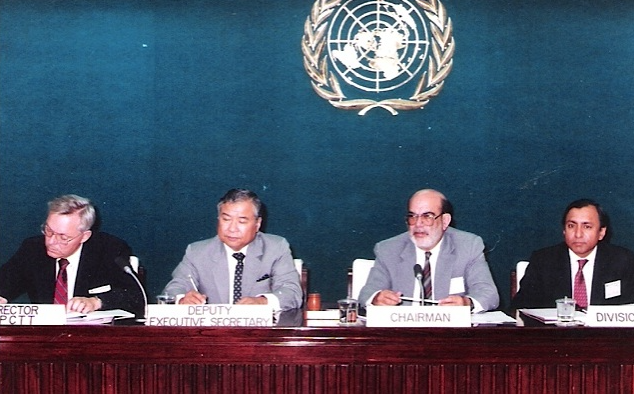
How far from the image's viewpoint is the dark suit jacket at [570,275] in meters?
3.64

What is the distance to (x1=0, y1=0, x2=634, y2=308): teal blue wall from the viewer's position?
4375 mm

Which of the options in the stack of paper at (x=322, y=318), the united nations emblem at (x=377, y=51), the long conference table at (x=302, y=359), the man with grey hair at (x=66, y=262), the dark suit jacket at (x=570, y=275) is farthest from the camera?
the united nations emblem at (x=377, y=51)

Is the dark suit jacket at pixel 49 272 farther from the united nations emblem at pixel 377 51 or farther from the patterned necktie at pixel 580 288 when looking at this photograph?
the patterned necktie at pixel 580 288

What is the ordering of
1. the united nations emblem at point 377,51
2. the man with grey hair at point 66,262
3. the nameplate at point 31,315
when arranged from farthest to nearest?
the united nations emblem at point 377,51 < the man with grey hair at point 66,262 < the nameplate at point 31,315

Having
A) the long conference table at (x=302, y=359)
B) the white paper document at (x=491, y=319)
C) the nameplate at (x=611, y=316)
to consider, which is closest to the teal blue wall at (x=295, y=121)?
the white paper document at (x=491, y=319)

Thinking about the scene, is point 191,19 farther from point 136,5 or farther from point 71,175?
point 71,175

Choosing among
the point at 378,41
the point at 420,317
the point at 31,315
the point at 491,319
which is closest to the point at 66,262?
the point at 31,315

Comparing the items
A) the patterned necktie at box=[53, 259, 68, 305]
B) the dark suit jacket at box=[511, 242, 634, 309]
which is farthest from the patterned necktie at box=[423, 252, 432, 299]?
the patterned necktie at box=[53, 259, 68, 305]

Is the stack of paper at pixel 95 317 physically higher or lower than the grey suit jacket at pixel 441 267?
lower

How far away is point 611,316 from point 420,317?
0.63 metres

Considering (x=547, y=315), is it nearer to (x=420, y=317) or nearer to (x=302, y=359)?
(x=420, y=317)

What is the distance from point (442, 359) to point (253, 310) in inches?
24.5

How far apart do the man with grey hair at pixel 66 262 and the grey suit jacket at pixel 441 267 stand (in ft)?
3.47

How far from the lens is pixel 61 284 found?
3.56 m
